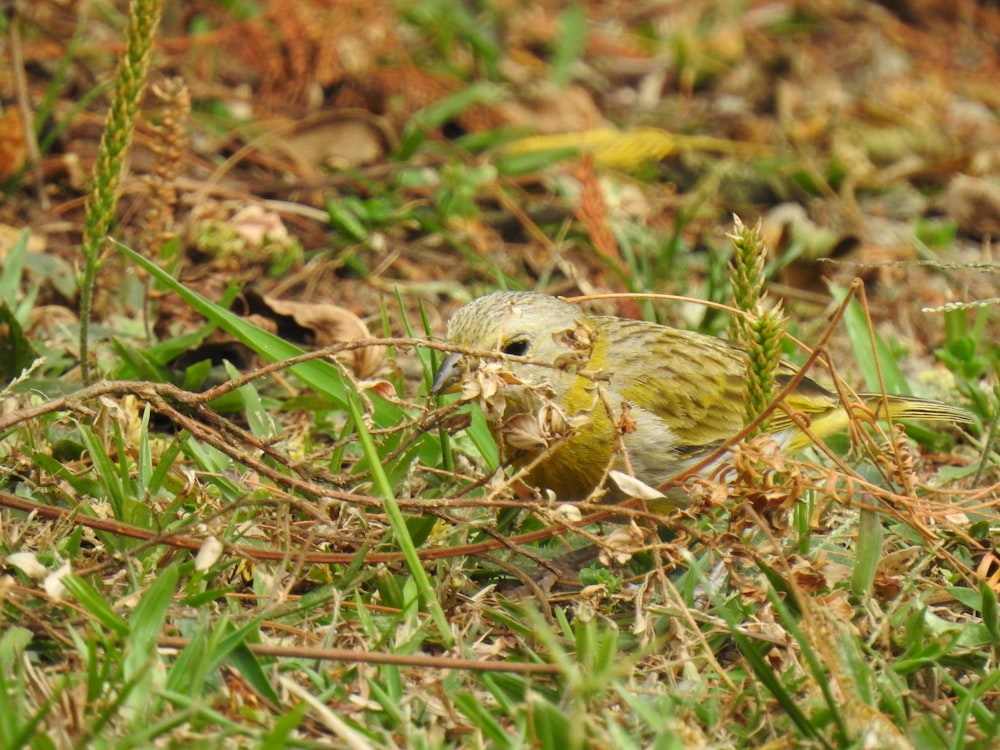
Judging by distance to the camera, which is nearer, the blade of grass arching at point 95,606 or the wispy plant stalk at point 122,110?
the blade of grass arching at point 95,606

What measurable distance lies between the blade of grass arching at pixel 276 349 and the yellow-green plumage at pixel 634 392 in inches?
14.4

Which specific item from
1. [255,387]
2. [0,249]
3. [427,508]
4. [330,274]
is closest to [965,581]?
[427,508]

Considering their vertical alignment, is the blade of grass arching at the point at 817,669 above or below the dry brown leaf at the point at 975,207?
above

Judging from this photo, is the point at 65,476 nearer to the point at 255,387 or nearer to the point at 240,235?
the point at 255,387

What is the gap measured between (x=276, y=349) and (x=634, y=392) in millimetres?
1253

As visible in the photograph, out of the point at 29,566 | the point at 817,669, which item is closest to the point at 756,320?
the point at 817,669

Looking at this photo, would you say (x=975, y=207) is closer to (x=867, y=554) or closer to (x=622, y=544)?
(x=867, y=554)

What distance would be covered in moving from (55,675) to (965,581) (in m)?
2.51

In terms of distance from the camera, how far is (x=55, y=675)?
2.96 meters

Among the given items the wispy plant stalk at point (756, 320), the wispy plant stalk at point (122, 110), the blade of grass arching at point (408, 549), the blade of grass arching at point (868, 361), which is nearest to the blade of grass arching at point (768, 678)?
the wispy plant stalk at point (756, 320)

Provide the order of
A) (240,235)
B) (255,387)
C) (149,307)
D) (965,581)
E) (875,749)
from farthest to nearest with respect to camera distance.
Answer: (240,235), (149,307), (255,387), (965,581), (875,749)

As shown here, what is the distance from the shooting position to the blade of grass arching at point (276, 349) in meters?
4.07

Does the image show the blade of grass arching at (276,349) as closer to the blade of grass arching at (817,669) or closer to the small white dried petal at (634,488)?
the small white dried petal at (634,488)

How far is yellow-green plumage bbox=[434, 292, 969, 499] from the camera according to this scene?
4.07 metres
